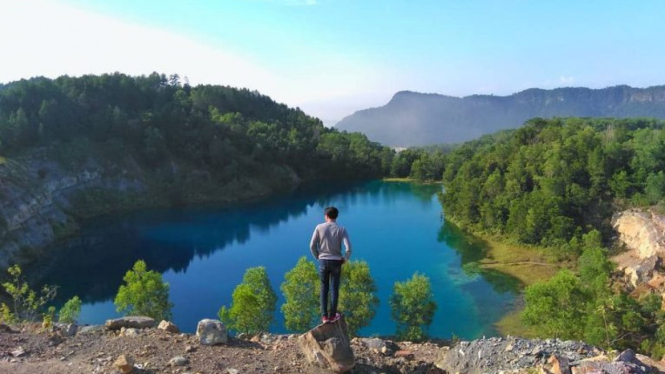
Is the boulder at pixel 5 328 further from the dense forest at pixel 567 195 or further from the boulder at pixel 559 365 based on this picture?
the dense forest at pixel 567 195

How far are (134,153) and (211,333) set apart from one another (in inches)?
2773

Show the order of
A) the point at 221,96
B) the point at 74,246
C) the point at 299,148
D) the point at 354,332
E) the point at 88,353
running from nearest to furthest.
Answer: the point at 88,353
the point at 354,332
the point at 74,246
the point at 299,148
the point at 221,96

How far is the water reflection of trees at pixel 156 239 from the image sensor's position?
40819mm

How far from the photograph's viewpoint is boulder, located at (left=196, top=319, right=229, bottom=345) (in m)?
10.2

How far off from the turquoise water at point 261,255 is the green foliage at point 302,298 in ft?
22.1

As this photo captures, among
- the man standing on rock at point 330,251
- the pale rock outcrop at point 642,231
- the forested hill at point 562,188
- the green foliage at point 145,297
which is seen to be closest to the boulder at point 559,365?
the man standing on rock at point 330,251

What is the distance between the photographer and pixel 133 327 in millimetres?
11492

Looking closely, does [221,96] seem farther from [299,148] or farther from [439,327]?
[439,327]

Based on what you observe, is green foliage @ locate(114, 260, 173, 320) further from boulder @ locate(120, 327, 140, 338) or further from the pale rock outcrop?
the pale rock outcrop

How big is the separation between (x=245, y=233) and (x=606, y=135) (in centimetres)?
4881

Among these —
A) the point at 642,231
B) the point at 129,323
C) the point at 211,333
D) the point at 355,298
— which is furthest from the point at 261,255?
the point at 211,333

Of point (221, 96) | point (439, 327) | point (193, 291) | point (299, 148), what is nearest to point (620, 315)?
point (439, 327)

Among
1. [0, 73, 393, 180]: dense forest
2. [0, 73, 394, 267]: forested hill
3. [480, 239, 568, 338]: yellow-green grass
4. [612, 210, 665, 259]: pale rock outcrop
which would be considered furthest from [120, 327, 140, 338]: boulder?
[0, 73, 393, 180]: dense forest

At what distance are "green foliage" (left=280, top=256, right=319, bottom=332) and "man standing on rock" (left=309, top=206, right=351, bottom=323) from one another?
1355 cm
